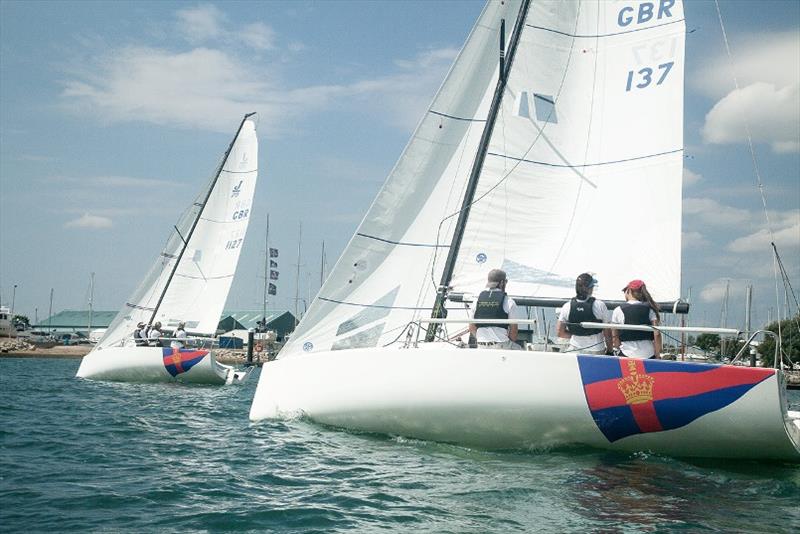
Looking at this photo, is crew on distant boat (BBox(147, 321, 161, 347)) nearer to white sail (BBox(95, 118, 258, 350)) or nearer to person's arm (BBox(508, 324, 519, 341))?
white sail (BBox(95, 118, 258, 350))

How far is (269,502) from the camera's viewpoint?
6.43 m

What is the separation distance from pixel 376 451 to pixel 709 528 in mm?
3837

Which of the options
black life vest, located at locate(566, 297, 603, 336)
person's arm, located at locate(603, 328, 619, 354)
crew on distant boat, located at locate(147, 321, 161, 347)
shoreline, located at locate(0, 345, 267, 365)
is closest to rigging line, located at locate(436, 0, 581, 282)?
black life vest, located at locate(566, 297, 603, 336)

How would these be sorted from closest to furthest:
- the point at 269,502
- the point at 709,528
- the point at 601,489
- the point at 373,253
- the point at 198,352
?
the point at 709,528 < the point at 269,502 < the point at 601,489 < the point at 373,253 < the point at 198,352

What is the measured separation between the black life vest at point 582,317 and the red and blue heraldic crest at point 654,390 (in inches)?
40.5

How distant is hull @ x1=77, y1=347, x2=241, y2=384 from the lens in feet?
69.4

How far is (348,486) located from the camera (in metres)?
7.07

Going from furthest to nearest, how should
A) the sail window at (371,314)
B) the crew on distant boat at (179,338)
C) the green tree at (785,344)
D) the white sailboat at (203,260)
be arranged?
the green tree at (785,344)
the white sailboat at (203,260)
the crew on distant boat at (179,338)
the sail window at (371,314)

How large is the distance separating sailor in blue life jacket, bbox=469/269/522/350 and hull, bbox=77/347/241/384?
41.6ft

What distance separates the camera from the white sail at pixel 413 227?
11.1 metres

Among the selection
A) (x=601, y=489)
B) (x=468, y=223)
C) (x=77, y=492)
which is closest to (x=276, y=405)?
(x=468, y=223)

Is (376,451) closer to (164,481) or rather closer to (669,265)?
(164,481)

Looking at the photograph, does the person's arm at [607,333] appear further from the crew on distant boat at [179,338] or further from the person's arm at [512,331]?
the crew on distant boat at [179,338]

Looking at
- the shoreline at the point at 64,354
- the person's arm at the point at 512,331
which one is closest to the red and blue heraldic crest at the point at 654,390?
the person's arm at the point at 512,331
